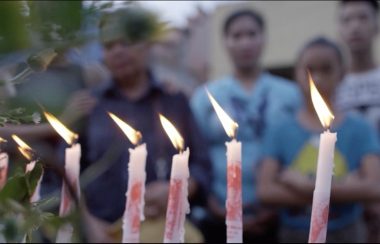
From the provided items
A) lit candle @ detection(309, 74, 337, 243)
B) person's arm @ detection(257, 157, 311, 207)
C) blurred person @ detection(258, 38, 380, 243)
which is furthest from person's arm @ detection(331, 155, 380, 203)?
lit candle @ detection(309, 74, 337, 243)

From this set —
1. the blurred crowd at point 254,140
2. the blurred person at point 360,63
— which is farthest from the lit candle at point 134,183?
the blurred person at point 360,63

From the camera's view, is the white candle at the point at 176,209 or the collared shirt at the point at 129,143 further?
the collared shirt at the point at 129,143

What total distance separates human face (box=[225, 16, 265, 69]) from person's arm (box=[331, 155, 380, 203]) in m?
0.85

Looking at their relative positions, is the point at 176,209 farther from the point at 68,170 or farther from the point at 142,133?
the point at 142,133

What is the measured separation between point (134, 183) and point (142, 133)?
1.63 m

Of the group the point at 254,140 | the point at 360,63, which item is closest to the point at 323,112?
the point at 254,140

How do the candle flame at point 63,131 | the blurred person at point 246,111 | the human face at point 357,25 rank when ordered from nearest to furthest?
the candle flame at point 63,131
the blurred person at point 246,111
the human face at point 357,25

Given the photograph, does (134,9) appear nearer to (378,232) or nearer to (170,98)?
(170,98)

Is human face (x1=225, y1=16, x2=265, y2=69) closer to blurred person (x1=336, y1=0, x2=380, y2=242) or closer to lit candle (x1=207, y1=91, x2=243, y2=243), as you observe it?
blurred person (x1=336, y1=0, x2=380, y2=242)

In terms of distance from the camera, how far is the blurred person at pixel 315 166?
2.65 m

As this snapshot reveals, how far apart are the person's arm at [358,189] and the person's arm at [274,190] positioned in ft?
0.36

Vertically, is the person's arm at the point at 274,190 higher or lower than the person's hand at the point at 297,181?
lower

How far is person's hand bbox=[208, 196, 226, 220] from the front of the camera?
10.3 ft

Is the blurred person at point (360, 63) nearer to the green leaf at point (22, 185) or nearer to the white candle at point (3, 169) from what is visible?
the white candle at point (3, 169)
